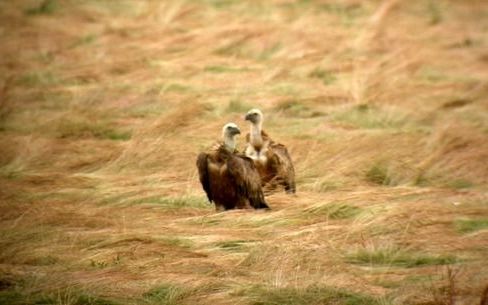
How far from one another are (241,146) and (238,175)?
186 centimetres

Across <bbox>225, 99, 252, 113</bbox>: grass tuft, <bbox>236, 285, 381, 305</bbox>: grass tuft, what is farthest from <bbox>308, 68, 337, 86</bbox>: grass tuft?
<bbox>236, 285, 381, 305</bbox>: grass tuft

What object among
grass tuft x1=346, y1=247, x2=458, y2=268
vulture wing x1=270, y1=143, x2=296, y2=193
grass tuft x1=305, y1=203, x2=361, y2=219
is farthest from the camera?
vulture wing x1=270, y1=143, x2=296, y2=193

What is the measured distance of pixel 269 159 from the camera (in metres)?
7.88

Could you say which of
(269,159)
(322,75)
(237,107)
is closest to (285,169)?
(269,159)

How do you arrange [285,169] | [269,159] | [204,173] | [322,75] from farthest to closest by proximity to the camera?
[322,75] < [269,159] < [285,169] < [204,173]

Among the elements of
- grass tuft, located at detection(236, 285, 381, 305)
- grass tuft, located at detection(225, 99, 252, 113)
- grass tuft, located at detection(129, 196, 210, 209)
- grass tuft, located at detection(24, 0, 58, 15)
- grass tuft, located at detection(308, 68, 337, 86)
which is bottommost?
grass tuft, located at detection(236, 285, 381, 305)

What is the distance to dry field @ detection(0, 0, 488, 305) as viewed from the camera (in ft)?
18.8

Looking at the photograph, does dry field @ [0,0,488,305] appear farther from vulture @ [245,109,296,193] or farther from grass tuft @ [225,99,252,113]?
vulture @ [245,109,296,193]

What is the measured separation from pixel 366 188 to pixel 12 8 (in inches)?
425

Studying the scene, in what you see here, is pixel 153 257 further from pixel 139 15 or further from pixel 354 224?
pixel 139 15

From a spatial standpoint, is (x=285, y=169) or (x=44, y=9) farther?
(x=44, y=9)

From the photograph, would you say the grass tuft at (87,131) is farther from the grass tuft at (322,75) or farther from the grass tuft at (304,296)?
the grass tuft at (304,296)

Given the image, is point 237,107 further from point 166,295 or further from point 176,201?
point 166,295

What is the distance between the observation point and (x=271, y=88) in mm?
11688
